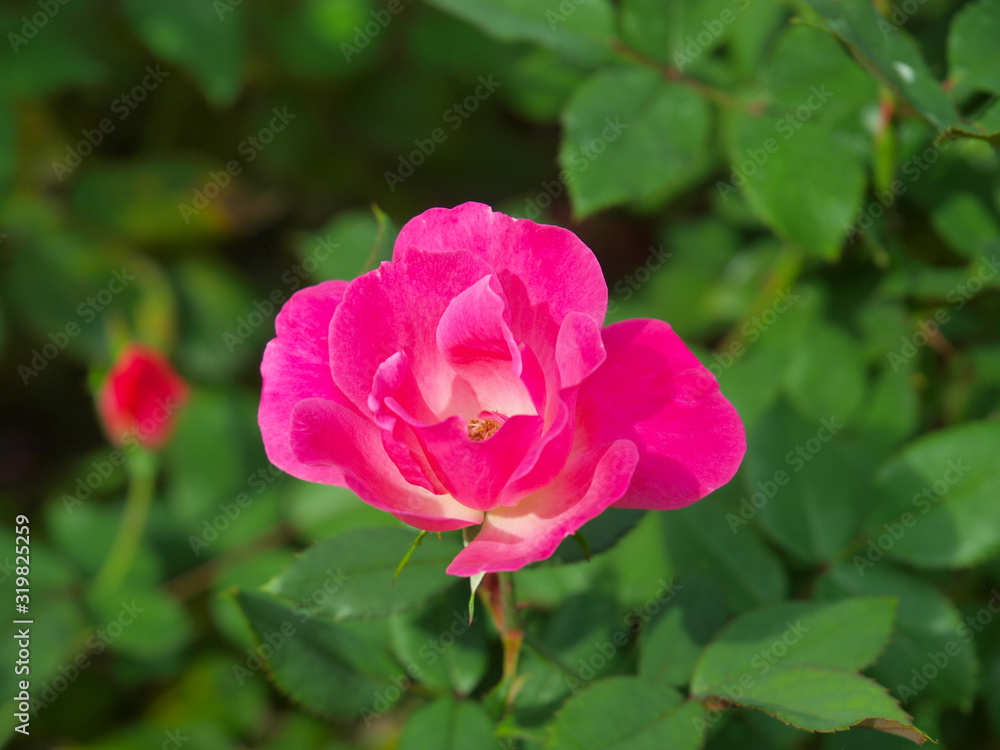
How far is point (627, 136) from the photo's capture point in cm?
151

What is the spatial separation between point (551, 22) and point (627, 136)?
0.89ft

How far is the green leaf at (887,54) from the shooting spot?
3.61 feet

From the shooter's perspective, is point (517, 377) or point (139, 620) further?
point (139, 620)

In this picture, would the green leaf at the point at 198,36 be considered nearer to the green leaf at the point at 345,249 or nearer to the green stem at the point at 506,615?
the green leaf at the point at 345,249

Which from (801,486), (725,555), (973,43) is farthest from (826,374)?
(973,43)

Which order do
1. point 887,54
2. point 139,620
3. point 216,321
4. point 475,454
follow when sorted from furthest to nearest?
Result: point 216,321, point 139,620, point 887,54, point 475,454

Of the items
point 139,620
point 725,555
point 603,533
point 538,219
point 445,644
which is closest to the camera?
point 603,533

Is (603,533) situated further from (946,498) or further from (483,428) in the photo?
(946,498)

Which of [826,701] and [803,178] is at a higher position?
[803,178]

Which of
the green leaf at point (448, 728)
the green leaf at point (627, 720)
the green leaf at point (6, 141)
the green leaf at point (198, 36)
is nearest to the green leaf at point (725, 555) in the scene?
the green leaf at point (627, 720)

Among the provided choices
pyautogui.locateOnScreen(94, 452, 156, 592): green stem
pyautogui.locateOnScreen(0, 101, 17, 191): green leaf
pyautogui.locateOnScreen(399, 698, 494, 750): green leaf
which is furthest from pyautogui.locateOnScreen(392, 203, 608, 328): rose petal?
pyautogui.locateOnScreen(0, 101, 17, 191): green leaf

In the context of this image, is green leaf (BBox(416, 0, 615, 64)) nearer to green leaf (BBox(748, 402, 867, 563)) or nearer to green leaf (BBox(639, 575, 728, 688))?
green leaf (BBox(748, 402, 867, 563))

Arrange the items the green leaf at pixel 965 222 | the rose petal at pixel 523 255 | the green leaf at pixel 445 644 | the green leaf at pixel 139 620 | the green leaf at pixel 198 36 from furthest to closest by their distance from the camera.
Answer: the green leaf at pixel 198 36 → the green leaf at pixel 139 620 → the green leaf at pixel 965 222 → the green leaf at pixel 445 644 → the rose petal at pixel 523 255

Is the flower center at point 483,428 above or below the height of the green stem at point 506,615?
above
